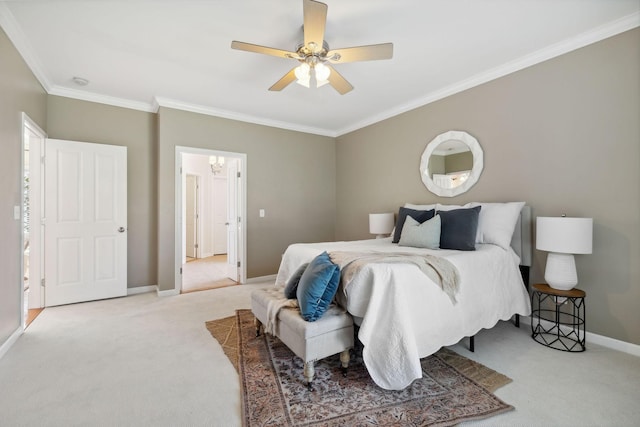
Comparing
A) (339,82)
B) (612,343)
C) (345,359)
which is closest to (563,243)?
(612,343)

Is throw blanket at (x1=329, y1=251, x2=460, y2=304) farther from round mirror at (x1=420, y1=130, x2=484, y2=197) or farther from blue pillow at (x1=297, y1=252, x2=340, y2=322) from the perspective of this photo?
round mirror at (x1=420, y1=130, x2=484, y2=197)

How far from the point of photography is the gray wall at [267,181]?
3994 mm

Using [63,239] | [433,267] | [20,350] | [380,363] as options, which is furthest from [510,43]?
[63,239]

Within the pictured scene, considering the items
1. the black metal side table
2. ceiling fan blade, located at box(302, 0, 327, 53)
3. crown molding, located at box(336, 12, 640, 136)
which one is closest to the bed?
the black metal side table

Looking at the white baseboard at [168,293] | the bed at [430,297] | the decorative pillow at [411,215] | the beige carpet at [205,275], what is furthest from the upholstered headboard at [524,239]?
the white baseboard at [168,293]

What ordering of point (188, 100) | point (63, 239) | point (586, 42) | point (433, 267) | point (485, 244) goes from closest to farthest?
1. point (433, 267)
2. point (586, 42)
3. point (485, 244)
4. point (63, 239)
5. point (188, 100)

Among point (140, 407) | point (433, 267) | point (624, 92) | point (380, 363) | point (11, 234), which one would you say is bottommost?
point (140, 407)

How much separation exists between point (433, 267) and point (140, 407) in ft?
6.60

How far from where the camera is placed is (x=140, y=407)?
1683 millimetres

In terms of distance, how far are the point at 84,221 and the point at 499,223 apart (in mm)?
4717

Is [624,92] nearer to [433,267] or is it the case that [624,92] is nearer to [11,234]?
[433,267]

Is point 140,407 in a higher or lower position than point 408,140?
lower

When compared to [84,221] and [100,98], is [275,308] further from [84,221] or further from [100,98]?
[100,98]

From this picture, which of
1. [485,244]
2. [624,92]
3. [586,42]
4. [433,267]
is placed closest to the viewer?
[433,267]
